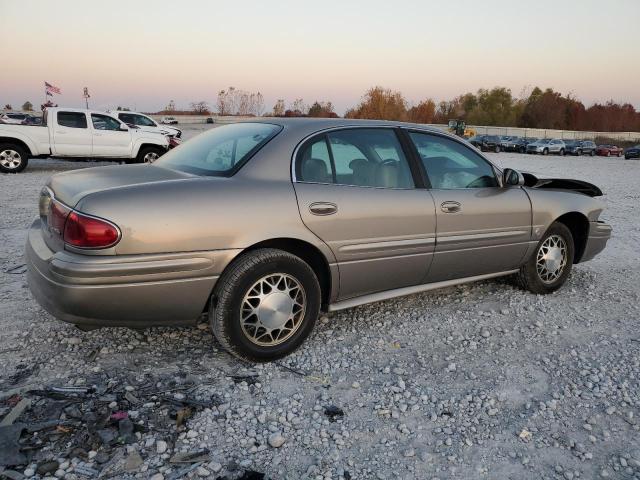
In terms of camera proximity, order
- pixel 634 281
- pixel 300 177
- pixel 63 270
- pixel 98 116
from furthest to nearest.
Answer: pixel 98 116 < pixel 634 281 < pixel 300 177 < pixel 63 270

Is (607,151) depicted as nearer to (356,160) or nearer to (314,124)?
(356,160)

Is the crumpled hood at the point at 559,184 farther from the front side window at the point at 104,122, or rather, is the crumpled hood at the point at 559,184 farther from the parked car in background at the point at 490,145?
the parked car in background at the point at 490,145

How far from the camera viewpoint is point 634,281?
527cm

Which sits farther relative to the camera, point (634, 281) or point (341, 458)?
point (634, 281)

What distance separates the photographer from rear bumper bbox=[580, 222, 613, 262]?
494 centimetres

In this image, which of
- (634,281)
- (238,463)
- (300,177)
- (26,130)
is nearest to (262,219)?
(300,177)

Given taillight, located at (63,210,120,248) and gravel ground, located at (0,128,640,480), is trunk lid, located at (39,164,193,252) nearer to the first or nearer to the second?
taillight, located at (63,210,120,248)

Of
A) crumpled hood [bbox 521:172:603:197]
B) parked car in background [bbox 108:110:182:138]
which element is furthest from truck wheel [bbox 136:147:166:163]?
crumpled hood [bbox 521:172:603:197]

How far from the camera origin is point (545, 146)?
40906 millimetres

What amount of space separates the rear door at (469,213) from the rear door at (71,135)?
11.8 m

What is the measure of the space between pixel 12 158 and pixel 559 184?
12.9 metres

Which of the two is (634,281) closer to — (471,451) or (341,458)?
(471,451)

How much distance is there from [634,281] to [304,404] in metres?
4.16

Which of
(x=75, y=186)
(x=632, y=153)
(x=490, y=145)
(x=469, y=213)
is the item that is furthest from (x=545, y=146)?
(x=75, y=186)
